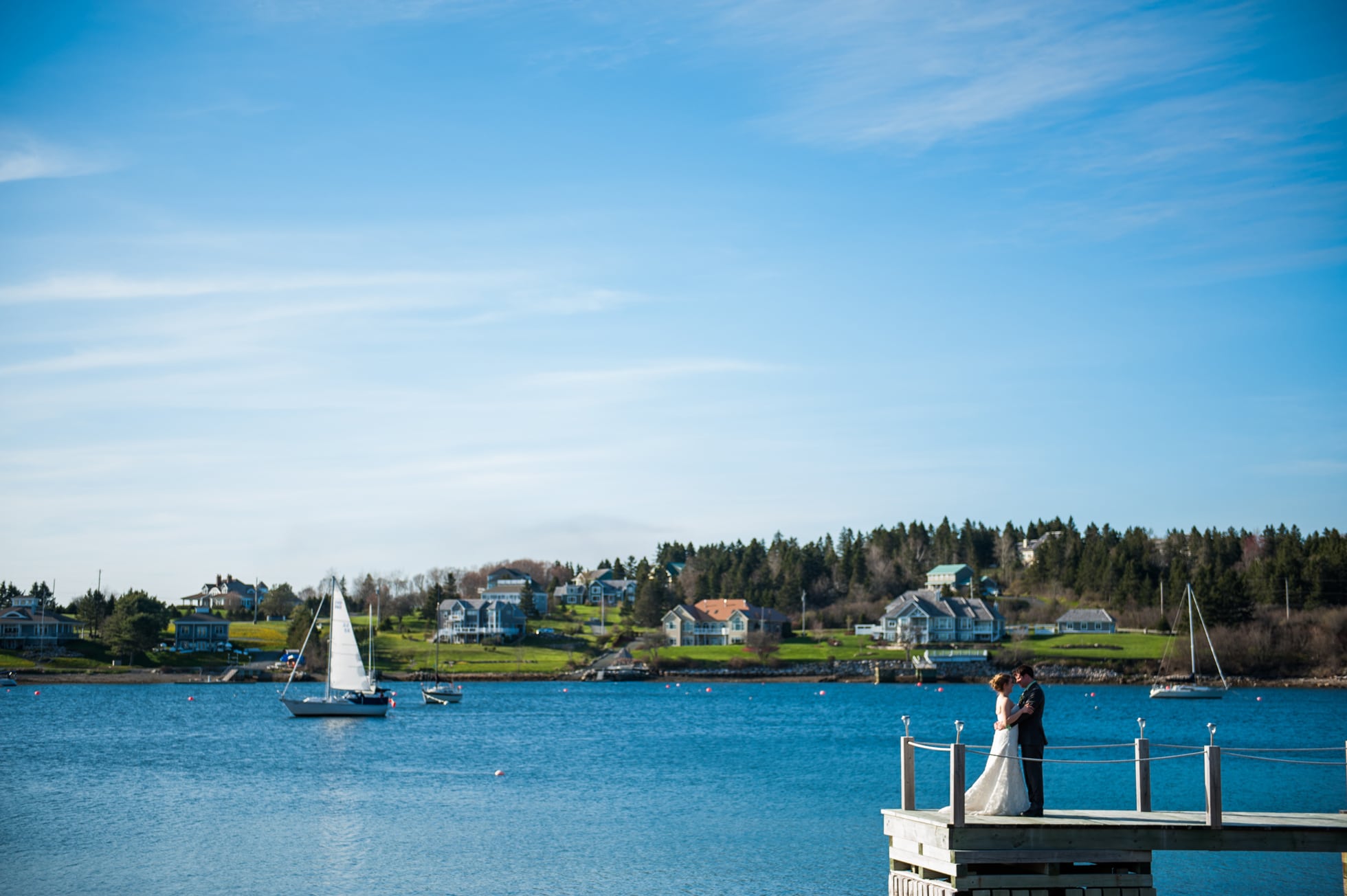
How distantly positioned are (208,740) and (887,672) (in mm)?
92454

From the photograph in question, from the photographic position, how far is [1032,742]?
61.6ft

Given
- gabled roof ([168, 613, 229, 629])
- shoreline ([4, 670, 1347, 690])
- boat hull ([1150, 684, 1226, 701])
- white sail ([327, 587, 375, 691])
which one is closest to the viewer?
white sail ([327, 587, 375, 691])

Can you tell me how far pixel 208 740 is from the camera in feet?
231

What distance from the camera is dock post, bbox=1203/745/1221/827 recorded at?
18469 mm

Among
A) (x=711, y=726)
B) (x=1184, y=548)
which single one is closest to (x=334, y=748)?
(x=711, y=726)

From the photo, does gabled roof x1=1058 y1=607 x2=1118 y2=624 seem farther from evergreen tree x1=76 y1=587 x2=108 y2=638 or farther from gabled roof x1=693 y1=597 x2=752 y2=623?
evergreen tree x1=76 y1=587 x2=108 y2=638

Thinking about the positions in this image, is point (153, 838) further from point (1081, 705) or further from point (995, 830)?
point (1081, 705)

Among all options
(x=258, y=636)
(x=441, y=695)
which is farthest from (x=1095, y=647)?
(x=258, y=636)

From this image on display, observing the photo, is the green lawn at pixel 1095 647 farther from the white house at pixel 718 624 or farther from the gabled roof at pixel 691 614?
the gabled roof at pixel 691 614

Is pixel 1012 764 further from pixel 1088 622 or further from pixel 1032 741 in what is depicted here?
pixel 1088 622

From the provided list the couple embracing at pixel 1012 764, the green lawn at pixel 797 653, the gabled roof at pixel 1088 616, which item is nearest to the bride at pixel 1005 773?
the couple embracing at pixel 1012 764

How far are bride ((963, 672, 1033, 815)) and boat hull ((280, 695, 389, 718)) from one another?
233 feet

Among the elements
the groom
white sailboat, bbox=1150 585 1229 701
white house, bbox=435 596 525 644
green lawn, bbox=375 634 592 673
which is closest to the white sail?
green lawn, bbox=375 634 592 673

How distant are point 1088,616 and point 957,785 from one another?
156 m
